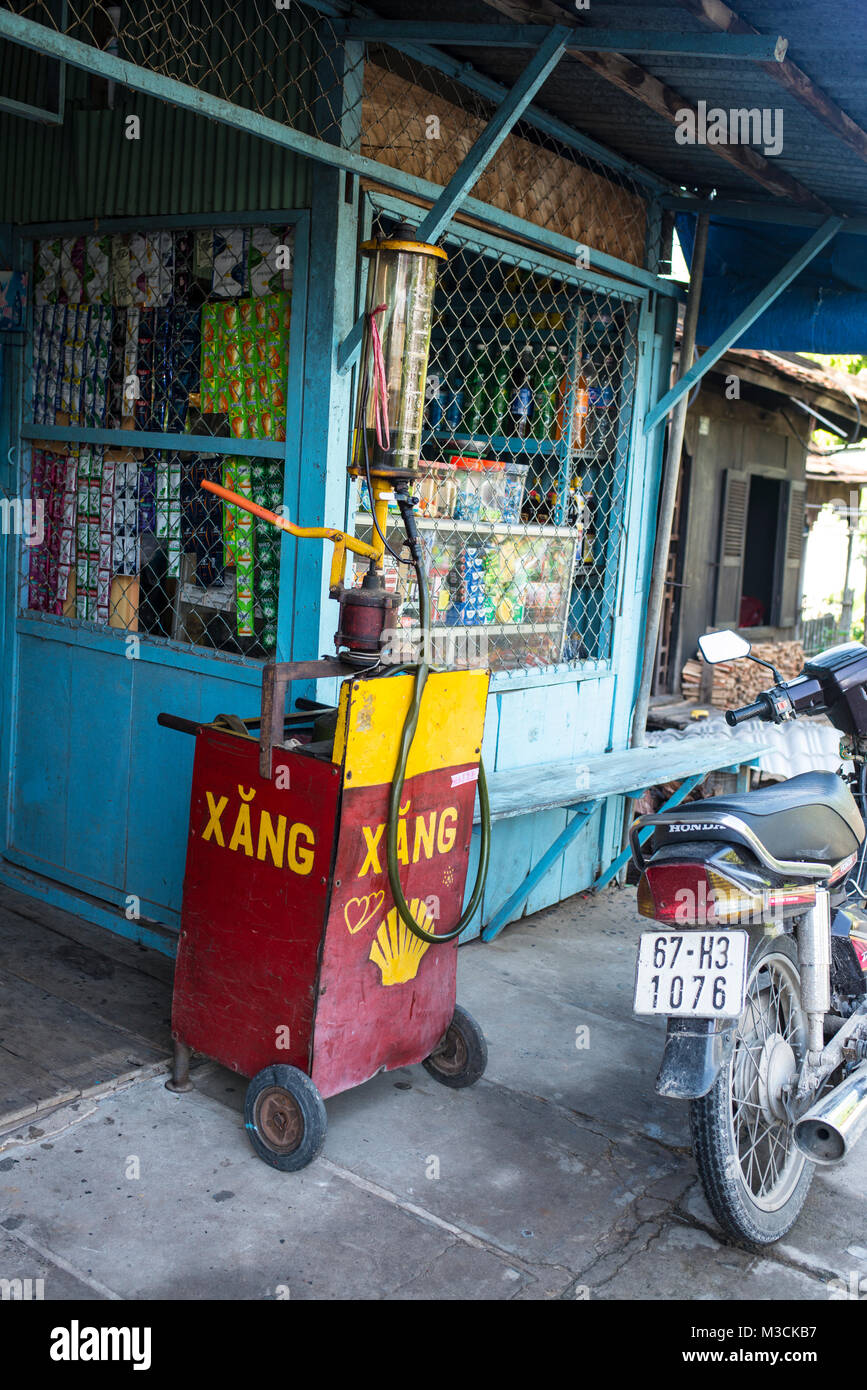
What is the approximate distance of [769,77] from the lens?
3.62 meters

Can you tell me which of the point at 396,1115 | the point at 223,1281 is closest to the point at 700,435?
the point at 396,1115

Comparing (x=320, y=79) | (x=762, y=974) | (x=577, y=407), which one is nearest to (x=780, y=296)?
(x=577, y=407)

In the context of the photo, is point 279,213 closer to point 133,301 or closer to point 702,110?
point 133,301

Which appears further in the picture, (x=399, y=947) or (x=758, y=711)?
(x=758, y=711)

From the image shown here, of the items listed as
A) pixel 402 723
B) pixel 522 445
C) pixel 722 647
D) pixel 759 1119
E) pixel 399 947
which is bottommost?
pixel 759 1119

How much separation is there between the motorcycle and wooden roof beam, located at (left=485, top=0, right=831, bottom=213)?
173 cm

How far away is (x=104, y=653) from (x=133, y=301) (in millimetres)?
1313

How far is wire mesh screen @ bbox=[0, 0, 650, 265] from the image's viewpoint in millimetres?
3691

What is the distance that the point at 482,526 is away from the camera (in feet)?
15.7

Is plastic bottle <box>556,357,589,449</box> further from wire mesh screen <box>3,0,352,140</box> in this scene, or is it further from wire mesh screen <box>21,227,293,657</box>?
wire mesh screen <box>3,0,352,140</box>

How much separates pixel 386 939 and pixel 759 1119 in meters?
1.06

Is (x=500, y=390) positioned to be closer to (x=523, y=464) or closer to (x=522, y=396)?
(x=522, y=396)

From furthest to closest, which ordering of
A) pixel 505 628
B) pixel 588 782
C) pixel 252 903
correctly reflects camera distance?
pixel 505 628, pixel 588 782, pixel 252 903

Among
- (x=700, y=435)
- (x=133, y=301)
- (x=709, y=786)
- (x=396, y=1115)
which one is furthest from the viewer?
(x=700, y=435)
